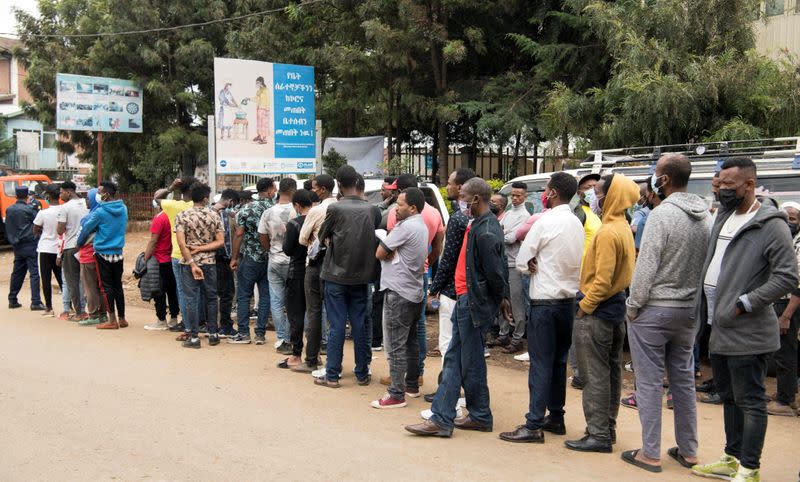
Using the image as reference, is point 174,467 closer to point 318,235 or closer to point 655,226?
point 318,235

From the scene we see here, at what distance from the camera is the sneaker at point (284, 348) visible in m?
8.59

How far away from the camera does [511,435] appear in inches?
217

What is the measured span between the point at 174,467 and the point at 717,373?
360 centimetres

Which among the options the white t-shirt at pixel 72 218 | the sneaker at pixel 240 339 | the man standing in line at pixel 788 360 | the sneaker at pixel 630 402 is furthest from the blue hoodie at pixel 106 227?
the man standing in line at pixel 788 360

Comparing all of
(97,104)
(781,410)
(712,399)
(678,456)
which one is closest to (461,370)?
(678,456)

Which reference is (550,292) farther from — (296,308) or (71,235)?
(71,235)

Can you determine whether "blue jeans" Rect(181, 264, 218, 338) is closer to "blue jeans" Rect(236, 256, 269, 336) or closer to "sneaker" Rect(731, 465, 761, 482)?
"blue jeans" Rect(236, 256, 269, 336)

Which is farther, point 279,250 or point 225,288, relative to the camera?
point 225,288

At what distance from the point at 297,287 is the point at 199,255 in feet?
5.51

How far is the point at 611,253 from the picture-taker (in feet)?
16.6

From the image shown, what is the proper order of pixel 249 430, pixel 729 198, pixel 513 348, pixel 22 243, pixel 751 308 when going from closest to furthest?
pixel 751 308
pixel 729 198
pixel 249 430
pixel 513 348
pixel 22 243

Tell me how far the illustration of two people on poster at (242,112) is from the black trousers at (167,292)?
4633 mm

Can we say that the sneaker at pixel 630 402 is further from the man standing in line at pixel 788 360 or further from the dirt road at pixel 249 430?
the man standing in line at pixel 788 360

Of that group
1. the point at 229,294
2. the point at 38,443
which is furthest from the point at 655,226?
the point at 229,294
